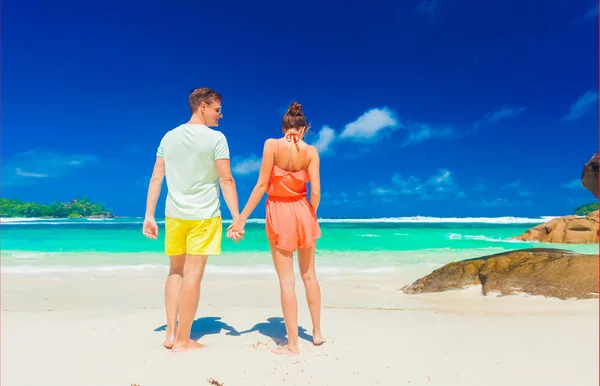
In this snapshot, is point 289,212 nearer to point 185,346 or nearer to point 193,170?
point 193,170

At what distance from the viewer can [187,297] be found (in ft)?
12.5

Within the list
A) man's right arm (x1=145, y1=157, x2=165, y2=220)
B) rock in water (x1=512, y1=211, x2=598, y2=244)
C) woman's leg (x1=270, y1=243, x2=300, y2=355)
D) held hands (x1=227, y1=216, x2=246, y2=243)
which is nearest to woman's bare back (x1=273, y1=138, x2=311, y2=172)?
held hands (x1=227, y1=216, x2=246, y2=243)

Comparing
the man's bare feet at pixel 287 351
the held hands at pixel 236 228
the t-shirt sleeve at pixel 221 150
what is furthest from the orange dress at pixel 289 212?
the man's bare feet at pixel 287 351

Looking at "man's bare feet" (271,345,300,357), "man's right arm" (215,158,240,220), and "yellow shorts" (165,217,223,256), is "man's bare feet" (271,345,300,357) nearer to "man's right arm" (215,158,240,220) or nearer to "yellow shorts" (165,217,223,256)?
"yellow shorts" (165,217,223,256)

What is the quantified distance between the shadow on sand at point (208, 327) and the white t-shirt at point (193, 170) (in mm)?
1491

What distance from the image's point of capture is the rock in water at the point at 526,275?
22.0 ft

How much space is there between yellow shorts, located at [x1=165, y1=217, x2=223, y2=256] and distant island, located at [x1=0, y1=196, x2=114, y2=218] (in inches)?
2786

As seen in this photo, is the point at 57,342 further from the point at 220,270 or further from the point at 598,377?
the point at 220,270

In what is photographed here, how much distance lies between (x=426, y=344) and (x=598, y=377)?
137 centimetres

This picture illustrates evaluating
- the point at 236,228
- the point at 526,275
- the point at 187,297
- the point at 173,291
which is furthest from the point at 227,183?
the point at 526,275

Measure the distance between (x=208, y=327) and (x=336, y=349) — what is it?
1.68 m

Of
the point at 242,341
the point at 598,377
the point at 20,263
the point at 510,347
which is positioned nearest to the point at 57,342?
the point at 242,341

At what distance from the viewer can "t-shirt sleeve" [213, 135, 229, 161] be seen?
12.4 feet

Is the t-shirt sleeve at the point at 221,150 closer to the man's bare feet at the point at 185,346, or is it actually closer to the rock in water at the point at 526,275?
the man's bare feet at the point at 185,346
